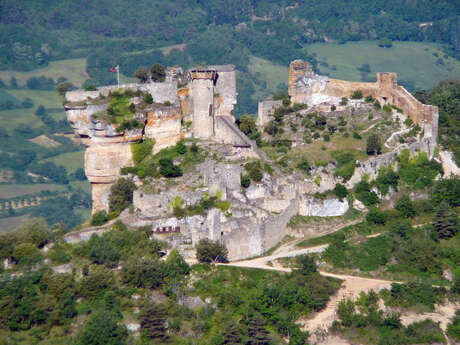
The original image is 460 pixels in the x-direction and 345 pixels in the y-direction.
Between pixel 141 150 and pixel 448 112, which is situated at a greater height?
pixel 141 150

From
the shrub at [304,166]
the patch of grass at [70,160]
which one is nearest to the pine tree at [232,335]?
the shrub at [304,166]

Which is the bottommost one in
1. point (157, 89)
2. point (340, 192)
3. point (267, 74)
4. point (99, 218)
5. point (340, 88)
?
point (267, 74)

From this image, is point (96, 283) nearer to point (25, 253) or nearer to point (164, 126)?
point (25, 253)

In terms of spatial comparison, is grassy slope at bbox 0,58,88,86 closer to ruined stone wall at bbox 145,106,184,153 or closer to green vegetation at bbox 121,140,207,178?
ruined stone wall at bbox 145,106,184,153

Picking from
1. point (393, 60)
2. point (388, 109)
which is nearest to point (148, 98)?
point (388, 109)

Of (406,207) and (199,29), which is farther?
(199,29)

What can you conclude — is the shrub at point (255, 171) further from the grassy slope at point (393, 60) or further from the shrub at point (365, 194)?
the grassy slope at point (393, 60)

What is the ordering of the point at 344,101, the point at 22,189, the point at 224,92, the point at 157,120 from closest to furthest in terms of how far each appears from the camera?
the point at 157,120 → the point at 224,92 → the point at 344,101 → the point at 22,189
